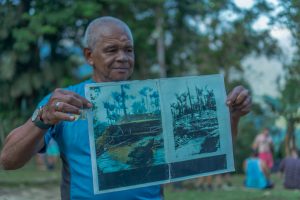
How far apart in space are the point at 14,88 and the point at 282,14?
12124 mm

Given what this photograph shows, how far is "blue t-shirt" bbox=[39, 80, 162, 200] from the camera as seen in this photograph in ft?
8.86

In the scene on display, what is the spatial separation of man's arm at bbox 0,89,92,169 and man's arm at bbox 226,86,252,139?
0.73 m

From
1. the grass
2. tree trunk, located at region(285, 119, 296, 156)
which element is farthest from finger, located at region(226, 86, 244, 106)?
tree trunk, located at region(285, 119, 296, 156)

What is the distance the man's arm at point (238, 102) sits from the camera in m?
2.82

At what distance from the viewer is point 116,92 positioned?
255cm

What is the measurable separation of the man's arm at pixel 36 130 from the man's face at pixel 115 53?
39cm

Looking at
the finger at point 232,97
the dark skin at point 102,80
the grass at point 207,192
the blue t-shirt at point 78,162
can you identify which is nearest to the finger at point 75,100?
the dark skin at point 102,80

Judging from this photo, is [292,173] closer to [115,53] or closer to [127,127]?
[115,53]

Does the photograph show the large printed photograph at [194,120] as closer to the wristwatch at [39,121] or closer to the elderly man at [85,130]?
the elderly man at [85,130]

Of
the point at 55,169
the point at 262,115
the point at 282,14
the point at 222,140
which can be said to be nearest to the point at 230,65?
the point at 262,115

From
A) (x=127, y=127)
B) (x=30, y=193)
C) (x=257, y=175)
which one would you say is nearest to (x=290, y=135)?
(x=257, y=175)

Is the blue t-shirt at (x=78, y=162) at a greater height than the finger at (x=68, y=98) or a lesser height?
lesser

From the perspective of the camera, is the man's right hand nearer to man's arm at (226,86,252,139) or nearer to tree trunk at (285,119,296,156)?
man's arm at (226,86,252,139)

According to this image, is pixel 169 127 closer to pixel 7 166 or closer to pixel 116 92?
pixel 116 92
